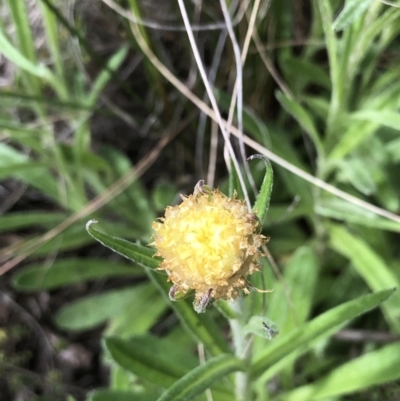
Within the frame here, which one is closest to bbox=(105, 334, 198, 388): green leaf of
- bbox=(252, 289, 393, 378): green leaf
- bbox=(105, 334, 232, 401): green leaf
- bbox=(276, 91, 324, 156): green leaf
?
bbox=(105, 334, 232, 401): green leaf

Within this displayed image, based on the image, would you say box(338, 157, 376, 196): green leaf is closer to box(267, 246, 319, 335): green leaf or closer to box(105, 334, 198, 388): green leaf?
box(267, 246, 319, 335): green leaf

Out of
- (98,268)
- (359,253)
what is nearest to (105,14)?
(98,268)

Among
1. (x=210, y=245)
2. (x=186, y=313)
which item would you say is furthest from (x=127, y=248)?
(x=186, y=313)

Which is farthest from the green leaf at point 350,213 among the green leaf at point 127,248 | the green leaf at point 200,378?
the green leaf at point 127,248

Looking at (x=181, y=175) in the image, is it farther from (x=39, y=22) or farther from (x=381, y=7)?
(x=381, y=7)

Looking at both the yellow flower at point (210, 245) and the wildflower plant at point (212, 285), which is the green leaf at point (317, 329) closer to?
the wildflower plant at point (212, 285)

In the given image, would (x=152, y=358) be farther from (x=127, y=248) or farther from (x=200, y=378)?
(x=127, y=248)
